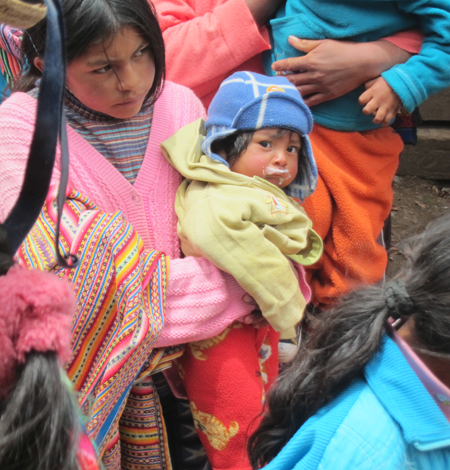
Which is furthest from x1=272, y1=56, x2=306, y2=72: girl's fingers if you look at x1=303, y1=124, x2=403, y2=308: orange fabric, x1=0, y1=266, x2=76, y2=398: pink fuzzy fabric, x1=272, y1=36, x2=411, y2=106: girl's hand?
x1=0, y1=266, x2=76, y2=398: pink fuzzy fabric

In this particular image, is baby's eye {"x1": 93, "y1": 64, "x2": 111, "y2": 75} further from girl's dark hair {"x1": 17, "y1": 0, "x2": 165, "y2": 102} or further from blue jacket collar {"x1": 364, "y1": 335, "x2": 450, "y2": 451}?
blue jacket collar {"x1": 364, "y1": 335, "x2": 450, "y2": 451}

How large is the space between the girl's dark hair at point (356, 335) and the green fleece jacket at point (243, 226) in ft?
0.87

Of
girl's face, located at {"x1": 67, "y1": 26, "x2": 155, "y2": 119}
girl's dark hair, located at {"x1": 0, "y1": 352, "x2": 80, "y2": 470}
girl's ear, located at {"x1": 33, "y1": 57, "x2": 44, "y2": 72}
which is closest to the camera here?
girl's dark hair, located at {"x1": 0, "y1": 352, "x2": 80, "y2": 470}

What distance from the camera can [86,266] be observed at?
3.73 feet

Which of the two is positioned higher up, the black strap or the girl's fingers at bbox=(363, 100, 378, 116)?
the black strap

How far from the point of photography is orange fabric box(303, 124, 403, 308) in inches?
68.2

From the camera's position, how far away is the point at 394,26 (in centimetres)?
169

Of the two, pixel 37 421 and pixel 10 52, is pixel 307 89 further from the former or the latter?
pixel 37 421

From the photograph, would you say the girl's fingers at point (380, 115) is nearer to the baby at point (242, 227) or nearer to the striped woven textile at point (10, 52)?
the baby at point (242, 227)

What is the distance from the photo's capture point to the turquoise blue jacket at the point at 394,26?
5.26 ft

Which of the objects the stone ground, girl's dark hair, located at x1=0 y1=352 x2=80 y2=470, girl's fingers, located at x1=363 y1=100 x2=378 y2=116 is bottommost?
the stone ground

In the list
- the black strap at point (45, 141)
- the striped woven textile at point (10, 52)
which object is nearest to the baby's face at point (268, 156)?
the striped woven textile at point (10, 52)

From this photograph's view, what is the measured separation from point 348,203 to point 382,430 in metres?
0.95

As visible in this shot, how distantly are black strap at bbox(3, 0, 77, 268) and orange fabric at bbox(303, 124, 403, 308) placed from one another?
47.7 inches
